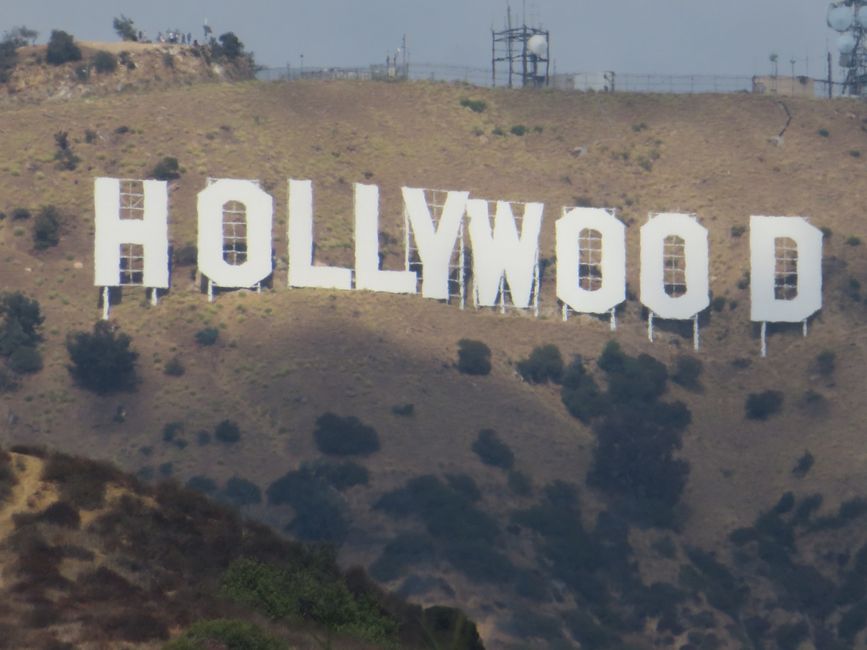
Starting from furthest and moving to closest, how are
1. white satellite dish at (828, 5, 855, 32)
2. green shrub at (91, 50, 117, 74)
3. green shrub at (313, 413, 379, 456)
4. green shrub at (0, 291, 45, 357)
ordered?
white satellite dish at (828, 5, 855, 32) → green shrub at (91, 50, 117, 74) → green shrub at (0, 291, 45, 357) → green shrub at (313, 413, 379, 456)

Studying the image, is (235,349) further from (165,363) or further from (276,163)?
(276,163)

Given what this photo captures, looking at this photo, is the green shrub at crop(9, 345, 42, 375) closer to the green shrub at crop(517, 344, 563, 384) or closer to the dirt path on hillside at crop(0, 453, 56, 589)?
the green shrub at crop(517, 344, 563, 384)

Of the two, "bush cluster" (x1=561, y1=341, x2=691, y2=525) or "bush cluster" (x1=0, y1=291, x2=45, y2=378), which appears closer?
"bush cluster" (x1=0, y1=291, x2=45, y2=378)

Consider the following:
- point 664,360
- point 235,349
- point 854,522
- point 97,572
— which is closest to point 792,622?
point 854,522

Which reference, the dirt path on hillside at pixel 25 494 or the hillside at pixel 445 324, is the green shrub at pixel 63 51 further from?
the dirt path on hillside at pixel 25 494

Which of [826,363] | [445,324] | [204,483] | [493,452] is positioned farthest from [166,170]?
[826,363]

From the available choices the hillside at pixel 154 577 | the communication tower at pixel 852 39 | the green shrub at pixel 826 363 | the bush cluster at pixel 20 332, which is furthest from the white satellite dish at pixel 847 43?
the hillside at pixel 154 577

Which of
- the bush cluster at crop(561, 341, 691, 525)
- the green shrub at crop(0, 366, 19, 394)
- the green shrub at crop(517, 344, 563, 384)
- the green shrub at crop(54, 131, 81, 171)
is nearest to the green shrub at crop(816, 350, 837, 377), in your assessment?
the bush cluster at crop(561, 341, 691, 525)

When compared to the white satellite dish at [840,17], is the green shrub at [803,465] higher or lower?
lower
